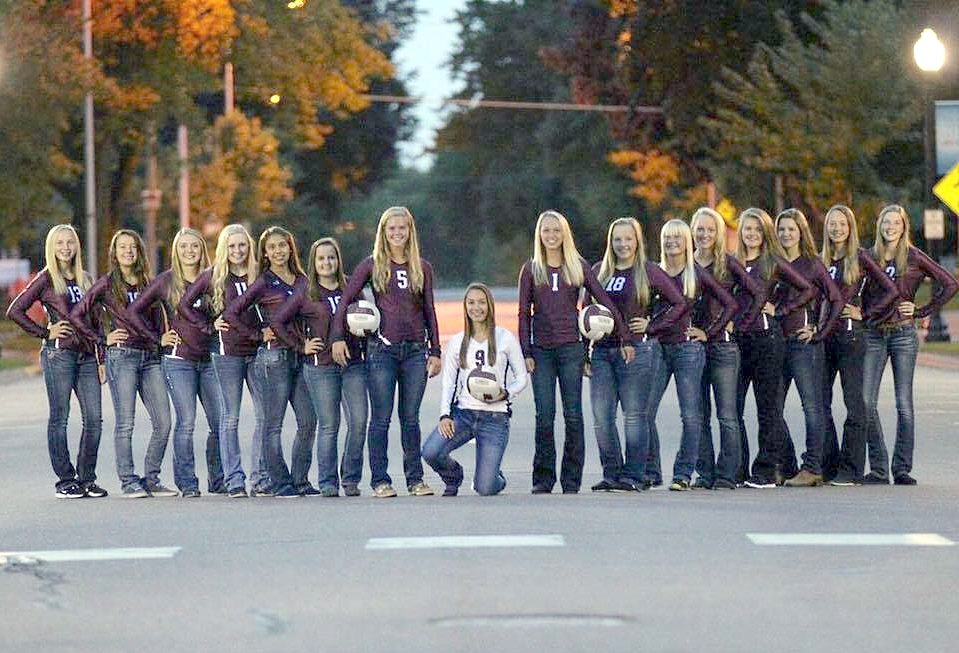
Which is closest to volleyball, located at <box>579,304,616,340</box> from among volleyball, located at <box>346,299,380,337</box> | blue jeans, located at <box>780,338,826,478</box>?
volleyball, located at <box>346,299,380,337</box>

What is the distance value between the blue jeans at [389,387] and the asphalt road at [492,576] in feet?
1.03

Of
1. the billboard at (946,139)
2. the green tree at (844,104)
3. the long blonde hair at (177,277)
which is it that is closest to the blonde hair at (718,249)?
the long blonde hair at (177,277)

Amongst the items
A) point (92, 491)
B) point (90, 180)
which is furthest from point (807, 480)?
point (90, 180)

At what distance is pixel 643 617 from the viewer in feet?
32.1

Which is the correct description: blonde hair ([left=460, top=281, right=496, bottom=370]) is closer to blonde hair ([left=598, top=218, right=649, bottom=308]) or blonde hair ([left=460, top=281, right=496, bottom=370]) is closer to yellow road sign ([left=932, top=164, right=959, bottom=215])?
blonde hair ([left=598, top=218, right=649, bottom=308])

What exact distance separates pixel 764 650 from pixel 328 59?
4761 cm

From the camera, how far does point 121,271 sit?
16.0m

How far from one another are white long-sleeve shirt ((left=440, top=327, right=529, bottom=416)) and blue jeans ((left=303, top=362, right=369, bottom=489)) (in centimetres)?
54

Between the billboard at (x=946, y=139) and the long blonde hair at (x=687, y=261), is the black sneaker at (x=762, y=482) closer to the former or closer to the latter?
the long blonde hair at (x=687, y=261)

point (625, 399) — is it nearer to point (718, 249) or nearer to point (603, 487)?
point (603, 487)

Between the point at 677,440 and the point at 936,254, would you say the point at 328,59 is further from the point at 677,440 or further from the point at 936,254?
the point at 677,440

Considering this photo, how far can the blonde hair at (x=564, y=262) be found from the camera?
1529cm

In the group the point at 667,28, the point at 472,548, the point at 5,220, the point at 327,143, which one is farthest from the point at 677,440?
the point at 327,143

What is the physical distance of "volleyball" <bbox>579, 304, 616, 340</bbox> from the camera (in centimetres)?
1515
